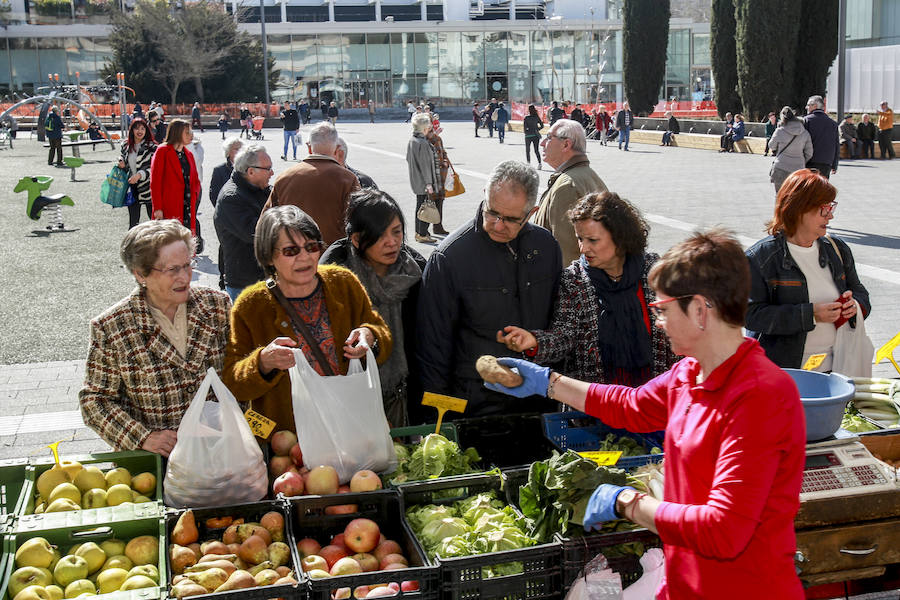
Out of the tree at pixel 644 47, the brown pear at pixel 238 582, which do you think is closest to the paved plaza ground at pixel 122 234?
the brown pear at pixel 238 582

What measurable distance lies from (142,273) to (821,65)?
97.8 ft

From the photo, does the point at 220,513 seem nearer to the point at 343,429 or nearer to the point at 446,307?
the point at 343,429

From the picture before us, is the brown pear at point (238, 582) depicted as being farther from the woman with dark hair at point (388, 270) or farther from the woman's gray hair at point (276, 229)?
the woman with dark hair at point (388, 270)

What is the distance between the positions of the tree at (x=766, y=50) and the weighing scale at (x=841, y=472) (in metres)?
28.0

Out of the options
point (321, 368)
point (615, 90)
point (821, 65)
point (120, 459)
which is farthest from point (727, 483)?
point (615, 90)

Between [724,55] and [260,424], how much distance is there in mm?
31347

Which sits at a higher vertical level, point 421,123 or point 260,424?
point 421,123

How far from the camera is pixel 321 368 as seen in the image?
12.6 feet

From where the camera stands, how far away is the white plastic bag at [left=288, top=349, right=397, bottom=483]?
3.40 m

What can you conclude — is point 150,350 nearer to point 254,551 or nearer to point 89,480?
point 89,480

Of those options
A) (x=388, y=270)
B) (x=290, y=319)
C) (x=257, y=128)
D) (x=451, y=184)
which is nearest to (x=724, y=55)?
(x=257, y=128)

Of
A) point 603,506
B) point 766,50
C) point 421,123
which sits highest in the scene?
point 766,50

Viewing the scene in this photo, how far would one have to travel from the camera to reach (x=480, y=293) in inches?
168

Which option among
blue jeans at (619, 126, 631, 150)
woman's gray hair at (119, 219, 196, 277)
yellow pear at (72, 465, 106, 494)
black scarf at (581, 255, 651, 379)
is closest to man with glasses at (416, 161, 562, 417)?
black scarf at (581, 255, 651, 379)
